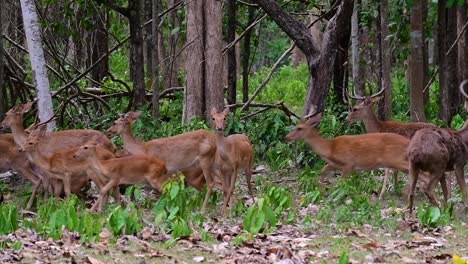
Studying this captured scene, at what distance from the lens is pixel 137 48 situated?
613 inches

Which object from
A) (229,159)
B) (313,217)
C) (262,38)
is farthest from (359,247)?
(262,38)

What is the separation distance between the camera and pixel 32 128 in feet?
39.9

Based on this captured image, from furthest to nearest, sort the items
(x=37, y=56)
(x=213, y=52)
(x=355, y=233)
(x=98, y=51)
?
1. (x=98, y=51)
2. (x=213, y=52)
3. (x=37, y=56)
4. (x=355, y=233)

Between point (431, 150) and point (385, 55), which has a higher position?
point (385, 55)

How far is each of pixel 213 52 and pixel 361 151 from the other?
470cm

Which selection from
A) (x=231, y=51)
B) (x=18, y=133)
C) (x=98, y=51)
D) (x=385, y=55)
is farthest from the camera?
(x=98, y=51)

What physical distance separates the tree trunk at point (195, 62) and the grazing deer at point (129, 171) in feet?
15.5

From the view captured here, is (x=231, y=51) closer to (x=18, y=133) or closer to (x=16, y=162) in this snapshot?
(x=18, y=133)

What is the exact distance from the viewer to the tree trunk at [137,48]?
1539cm

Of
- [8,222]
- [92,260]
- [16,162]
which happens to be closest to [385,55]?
[16,162]

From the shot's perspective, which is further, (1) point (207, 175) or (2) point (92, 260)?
(1) point (207, 175)

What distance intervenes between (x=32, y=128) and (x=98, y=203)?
2215 mm

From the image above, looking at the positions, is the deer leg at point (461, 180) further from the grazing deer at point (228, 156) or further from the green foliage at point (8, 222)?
the green foliage at point (8, 222)

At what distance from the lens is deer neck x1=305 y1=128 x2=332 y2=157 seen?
459 inches
